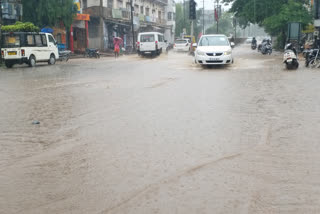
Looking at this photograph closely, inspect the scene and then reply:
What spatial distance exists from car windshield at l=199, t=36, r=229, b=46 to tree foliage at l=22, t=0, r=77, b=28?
1384cm

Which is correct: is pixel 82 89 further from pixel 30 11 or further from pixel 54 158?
pixel 30 11

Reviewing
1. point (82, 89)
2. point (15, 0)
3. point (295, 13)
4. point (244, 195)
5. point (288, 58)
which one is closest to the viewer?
point (244, 195)

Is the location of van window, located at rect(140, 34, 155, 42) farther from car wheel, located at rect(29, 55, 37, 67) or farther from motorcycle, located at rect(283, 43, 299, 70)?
motorcycle, located at rect(283, 43, 299, 70)

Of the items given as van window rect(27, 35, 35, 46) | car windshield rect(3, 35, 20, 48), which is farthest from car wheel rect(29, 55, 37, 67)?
car windshield rect(3, 35, 20, 48)

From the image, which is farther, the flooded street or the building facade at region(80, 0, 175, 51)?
the building facade at region(80, 0, 175, 51)

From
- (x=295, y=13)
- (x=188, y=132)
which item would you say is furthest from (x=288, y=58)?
(x=295, y=13)

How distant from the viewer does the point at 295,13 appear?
31.2m

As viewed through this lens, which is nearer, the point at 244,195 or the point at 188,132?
the point at 244,195

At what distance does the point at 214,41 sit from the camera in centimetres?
1900

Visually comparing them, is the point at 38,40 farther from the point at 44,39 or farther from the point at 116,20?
the point at 116,20

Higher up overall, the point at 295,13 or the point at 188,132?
the point at 295,13

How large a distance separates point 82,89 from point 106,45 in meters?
33.0

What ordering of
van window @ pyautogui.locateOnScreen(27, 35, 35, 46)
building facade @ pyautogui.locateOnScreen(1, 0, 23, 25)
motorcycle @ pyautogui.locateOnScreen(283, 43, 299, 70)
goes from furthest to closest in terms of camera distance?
building facade @ pyautogui.locateOnScreen(1, 0, 23, 25) → van window @ pyautogui.locateOnScreen(27, 35, 35, 46) → motorcycle @ pyautogui.locateOnScreen(283, 43, 299, 70)

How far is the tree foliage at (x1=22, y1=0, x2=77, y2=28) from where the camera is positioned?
93.5 ft
